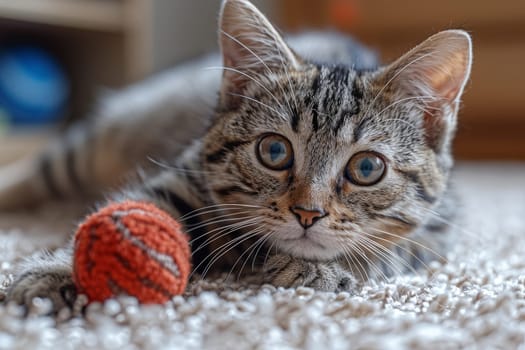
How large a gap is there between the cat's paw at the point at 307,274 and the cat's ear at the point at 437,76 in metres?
0.32

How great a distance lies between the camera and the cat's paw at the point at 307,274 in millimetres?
932

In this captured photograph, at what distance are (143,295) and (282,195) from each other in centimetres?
29

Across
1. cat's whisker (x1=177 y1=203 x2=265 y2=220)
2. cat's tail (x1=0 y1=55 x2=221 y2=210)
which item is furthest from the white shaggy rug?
cat's tail (x1=0 y1=55 x2=221 y2=210)

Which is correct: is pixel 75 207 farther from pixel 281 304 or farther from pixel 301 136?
pixel 281 304

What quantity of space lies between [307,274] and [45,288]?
1.28ft

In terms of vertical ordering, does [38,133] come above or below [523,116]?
below

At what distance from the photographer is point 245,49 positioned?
114cm

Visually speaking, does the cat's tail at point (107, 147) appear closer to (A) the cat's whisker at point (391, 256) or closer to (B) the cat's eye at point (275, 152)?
(B) the cat's eye at point (275, 152)

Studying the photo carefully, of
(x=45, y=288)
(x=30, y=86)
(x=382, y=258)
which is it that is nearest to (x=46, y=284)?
(x=45, y=288)

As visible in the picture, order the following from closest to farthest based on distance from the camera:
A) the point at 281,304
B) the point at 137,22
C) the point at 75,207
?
1. the point at 281,304
2. the point at 75,207
3. the point at 137,22

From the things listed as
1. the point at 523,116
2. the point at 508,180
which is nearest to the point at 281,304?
the point at 508,180

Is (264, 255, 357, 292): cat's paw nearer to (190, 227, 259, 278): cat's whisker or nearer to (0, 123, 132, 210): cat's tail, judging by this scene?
(190, 227, 259, 278): cat's whisker

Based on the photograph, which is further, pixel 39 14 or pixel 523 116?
pixel 523 116

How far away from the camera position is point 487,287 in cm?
98
